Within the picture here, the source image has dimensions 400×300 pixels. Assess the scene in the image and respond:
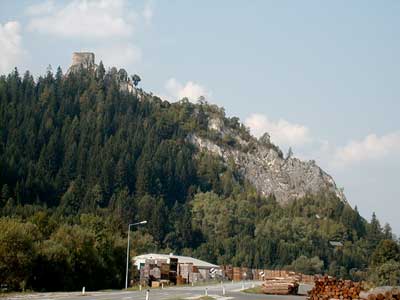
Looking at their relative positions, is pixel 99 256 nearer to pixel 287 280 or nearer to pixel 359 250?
pixel 287 280

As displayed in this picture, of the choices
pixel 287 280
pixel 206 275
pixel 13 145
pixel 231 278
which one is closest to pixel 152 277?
pixel 206 275

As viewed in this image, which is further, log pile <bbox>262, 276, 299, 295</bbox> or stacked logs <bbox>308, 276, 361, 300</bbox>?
log pile <bbox>262, 276, 299, 295</bbox>

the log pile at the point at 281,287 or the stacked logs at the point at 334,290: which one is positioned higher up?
the log pile at the point at 281,287

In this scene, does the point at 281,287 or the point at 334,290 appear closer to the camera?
the point at 334,290

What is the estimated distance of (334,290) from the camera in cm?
3934

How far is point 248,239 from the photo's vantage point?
609 feet

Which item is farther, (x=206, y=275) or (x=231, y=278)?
(x=231, y=278)

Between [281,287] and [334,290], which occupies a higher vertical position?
[281,287]

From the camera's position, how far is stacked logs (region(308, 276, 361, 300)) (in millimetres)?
38469

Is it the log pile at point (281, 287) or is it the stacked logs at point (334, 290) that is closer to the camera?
the stacked logs at point (334, 290)

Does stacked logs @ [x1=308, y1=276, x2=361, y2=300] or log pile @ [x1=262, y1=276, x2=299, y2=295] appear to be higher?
log pile @ [x1=262, y1=276, x2=299, y2=295]

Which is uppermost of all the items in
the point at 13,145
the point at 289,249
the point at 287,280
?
the point at 13,145

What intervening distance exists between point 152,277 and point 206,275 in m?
22.2

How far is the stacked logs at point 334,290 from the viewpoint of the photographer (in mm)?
38469
